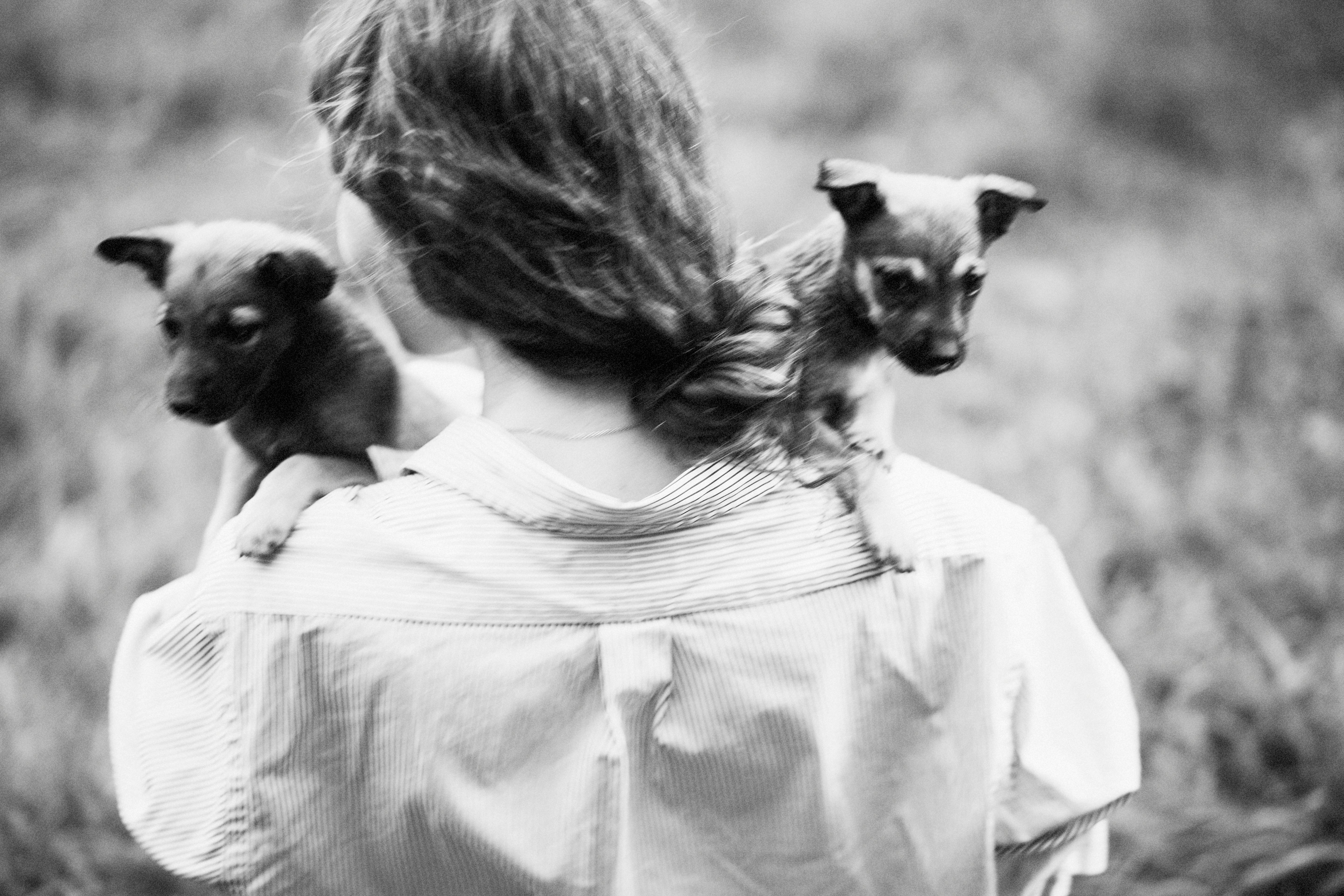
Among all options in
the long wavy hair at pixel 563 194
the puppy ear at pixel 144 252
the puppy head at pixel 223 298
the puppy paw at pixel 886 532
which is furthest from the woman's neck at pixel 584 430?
the puppy ear at pixel 144 252

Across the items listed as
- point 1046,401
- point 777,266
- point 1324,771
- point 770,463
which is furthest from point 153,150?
point 1324,771

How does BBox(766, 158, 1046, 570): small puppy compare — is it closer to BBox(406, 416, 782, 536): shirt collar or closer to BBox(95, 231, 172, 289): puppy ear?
BBox(406, 416, 782, 536): shirt collar

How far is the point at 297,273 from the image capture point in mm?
1563

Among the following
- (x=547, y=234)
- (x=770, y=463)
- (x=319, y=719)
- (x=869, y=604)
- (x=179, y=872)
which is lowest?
(x=179, y=872)

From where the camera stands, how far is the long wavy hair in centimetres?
136

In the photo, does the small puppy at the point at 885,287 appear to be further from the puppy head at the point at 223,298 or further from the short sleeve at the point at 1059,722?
the puppy head at the point at 223,298

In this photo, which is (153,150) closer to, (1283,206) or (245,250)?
(245,250)

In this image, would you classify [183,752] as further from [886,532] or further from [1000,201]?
[1000,201]

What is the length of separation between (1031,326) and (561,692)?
3.92 meters

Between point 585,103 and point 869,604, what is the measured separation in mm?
707

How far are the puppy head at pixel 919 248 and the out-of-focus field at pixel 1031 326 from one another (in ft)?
0.72

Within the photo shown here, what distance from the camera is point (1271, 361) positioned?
432 centimetres

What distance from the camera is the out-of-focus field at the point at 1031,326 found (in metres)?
2.88

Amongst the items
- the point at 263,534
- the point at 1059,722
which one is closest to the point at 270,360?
the point at 263,534
